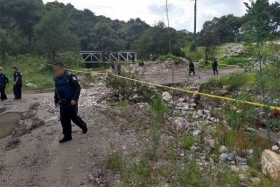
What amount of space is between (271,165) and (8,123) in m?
6.88

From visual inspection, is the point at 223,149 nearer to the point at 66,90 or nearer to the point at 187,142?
the point at 187,142

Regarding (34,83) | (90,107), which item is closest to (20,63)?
(34,83)

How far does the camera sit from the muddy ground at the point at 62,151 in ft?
16.1

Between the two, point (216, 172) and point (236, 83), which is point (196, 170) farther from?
point (236, 83)

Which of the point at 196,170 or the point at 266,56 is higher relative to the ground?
the point at 266,56

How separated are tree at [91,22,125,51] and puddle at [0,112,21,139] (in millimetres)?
36544

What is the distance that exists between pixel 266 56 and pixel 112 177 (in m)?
3.38

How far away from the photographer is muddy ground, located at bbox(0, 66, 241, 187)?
492 centimetres

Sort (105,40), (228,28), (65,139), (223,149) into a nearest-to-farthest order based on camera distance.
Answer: (223,149)
(65,139)
(105,40)
(228,28)

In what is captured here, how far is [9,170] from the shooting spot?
535 centimetres

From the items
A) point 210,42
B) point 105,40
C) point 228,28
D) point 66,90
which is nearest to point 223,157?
point 66,90

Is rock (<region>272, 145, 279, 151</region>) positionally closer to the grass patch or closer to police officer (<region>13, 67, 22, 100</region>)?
the grass patch

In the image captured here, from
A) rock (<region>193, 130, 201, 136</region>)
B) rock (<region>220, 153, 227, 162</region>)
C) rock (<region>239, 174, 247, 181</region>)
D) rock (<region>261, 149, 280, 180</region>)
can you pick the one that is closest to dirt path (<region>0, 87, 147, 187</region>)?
rock (<region>193, 130, 201, 136</region>)

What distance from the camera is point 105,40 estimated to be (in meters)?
45.8
